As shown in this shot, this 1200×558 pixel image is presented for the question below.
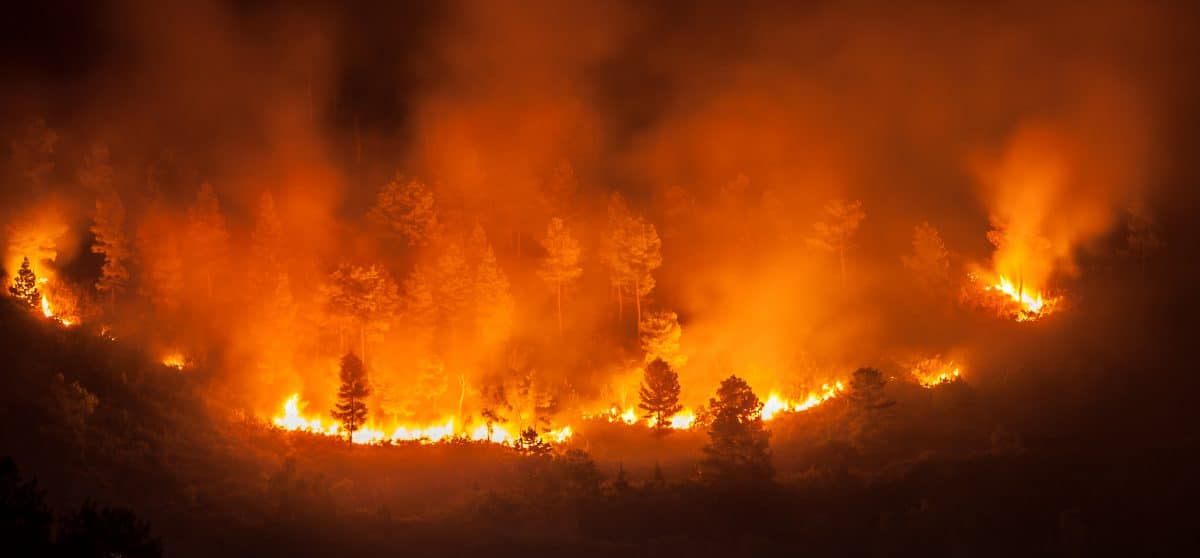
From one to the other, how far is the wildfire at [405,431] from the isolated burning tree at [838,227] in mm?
25217

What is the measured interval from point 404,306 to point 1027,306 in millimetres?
38557

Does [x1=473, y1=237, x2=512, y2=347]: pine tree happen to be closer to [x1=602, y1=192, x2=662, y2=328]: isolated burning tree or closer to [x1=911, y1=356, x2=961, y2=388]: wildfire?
[x1=602, y1=192, x2=662, y2=328]: isolated burning tree

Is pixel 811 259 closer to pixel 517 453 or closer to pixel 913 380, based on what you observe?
pixel 913 380

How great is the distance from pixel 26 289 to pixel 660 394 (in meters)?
32.8

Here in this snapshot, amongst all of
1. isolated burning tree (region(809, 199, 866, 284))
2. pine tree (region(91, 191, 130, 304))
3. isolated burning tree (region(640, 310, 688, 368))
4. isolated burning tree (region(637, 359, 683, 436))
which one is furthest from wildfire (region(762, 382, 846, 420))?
pine tree (region(91, 191, 130, 304))

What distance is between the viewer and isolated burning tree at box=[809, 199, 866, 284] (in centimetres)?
6444

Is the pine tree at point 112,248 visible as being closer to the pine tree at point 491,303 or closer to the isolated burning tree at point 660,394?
the pine tree at point 491,303

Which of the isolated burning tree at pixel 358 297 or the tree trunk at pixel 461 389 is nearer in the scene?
the tree trunk at pixel 461 389

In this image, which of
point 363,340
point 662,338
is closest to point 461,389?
point 363,340

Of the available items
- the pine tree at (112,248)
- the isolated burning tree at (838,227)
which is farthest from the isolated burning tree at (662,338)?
the pine tree at (112,248)

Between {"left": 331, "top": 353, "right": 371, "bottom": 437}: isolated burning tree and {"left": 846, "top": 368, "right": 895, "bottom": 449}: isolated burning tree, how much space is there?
24.6m

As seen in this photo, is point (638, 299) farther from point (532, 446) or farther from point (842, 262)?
point (532, 446)

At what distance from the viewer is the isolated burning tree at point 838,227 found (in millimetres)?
64438

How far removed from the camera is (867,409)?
41.4 m
